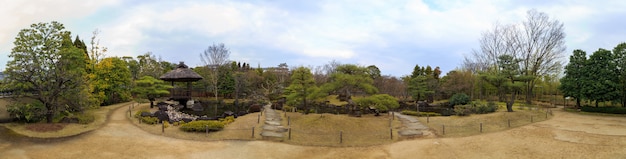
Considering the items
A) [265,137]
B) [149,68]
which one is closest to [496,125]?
[265,137]

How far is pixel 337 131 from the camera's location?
17.8 metres

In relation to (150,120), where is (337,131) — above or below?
below

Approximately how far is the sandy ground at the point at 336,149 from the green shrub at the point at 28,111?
Answer: 277 cm

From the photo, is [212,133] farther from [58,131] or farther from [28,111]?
[28,111]

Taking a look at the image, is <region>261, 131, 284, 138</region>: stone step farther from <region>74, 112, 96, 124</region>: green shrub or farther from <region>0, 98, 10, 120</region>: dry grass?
<region>0, 98, 10, 120</region>: dry grass

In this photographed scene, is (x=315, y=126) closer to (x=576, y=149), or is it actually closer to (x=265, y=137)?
(x=265, y=137)

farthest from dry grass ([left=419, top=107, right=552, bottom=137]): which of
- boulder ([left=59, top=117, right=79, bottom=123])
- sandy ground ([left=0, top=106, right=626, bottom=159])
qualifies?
boulder ([left=59, top=117, right=79, bottom=123])

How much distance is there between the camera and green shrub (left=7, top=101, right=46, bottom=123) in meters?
16.0

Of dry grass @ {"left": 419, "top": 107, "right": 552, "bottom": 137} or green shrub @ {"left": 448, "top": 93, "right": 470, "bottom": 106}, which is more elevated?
green shrub @ {"left": 448, "top": 93, "right": 470, "bottom": 106}

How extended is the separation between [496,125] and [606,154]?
6.76 metres

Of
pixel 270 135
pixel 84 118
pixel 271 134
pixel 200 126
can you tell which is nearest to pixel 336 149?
pixel 270 135

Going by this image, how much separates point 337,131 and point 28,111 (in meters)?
15.8

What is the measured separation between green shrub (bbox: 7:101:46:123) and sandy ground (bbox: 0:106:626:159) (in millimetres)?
2765

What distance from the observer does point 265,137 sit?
16.2 meters
